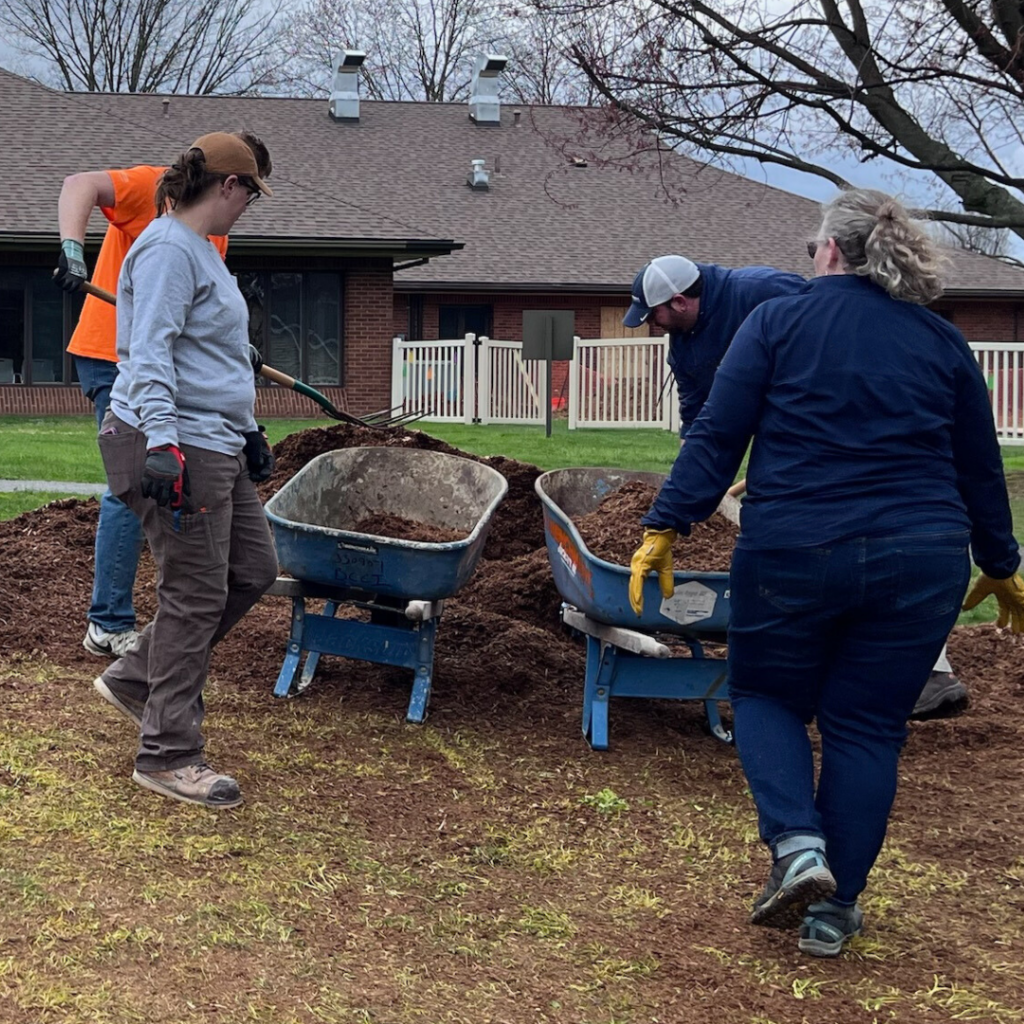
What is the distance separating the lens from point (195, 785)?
14.7 feet

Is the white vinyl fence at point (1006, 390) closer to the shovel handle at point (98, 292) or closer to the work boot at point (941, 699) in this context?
the work boot at point (941, 699)

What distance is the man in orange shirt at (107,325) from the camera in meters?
5.28

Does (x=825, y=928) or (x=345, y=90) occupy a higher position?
(x=345, y=90)

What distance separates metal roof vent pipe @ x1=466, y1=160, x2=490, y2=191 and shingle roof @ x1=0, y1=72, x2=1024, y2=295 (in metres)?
0.17

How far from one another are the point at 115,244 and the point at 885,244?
3.19m

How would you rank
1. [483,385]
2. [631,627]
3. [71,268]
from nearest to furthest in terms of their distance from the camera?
[71,268], [631,627], [483,385]

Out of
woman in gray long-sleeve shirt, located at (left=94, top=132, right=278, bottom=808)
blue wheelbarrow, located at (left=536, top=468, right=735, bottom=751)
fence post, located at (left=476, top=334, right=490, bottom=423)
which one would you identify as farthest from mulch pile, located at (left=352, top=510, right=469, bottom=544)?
fence post, located at (left=476, top=334, right=490, bottom=423)

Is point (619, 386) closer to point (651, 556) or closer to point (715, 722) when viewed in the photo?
point (715, 722)

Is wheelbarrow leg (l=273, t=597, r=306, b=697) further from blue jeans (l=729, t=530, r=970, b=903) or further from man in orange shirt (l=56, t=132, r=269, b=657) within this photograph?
blue jeans (l=729, t=530, r=970, b=903)

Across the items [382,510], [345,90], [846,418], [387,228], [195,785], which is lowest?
[195,785]

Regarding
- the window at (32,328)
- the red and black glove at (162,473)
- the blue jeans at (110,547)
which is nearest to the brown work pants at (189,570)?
the red and black glove at (162,473)

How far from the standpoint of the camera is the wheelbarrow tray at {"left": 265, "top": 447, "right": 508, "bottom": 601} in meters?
5.54

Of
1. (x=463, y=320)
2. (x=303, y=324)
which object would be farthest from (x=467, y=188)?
(x=303, y=324)

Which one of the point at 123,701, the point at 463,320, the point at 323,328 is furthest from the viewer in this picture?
the point at 463,320
